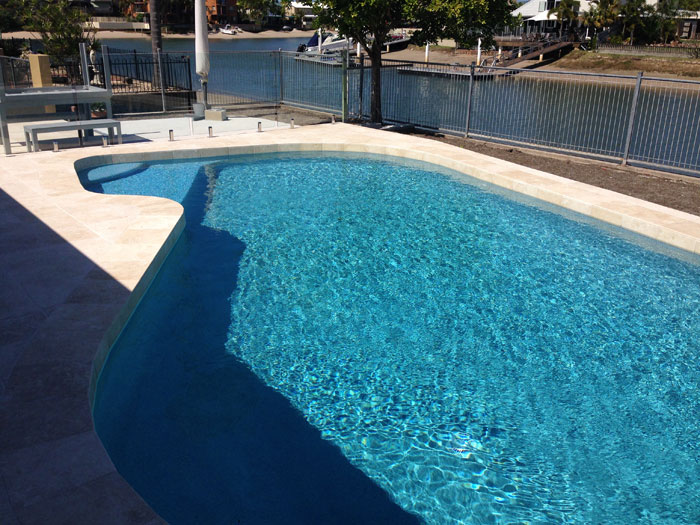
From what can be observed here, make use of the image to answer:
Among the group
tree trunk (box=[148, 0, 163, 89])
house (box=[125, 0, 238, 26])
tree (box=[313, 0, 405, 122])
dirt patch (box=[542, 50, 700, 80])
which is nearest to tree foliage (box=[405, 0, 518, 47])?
tree (box=[313, 0, 405, 122])

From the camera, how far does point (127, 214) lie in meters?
8.57

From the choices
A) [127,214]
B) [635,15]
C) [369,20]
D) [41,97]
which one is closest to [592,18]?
[635,15]

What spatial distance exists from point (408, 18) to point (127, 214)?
10.2 metres

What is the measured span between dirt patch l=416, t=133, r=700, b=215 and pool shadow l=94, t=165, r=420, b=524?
791 cm

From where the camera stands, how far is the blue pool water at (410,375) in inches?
172

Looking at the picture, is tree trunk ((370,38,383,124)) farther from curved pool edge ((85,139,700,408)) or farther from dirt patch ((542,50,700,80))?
dirt patch ((542,50,700,80))

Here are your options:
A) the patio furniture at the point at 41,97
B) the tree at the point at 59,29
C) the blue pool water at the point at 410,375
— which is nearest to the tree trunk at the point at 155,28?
the tree at the point at 59,29

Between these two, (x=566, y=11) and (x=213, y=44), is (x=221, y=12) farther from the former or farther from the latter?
(x=566, y=11)

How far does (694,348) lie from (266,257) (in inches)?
210

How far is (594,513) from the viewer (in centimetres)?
423

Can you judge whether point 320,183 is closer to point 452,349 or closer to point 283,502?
point 452,349

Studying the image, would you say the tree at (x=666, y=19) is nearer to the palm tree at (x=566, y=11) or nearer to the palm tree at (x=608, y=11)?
the palm tree at (x=608, y=11)

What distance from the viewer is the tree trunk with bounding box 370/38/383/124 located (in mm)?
16688

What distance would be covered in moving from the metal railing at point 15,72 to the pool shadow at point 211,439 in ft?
27.5
